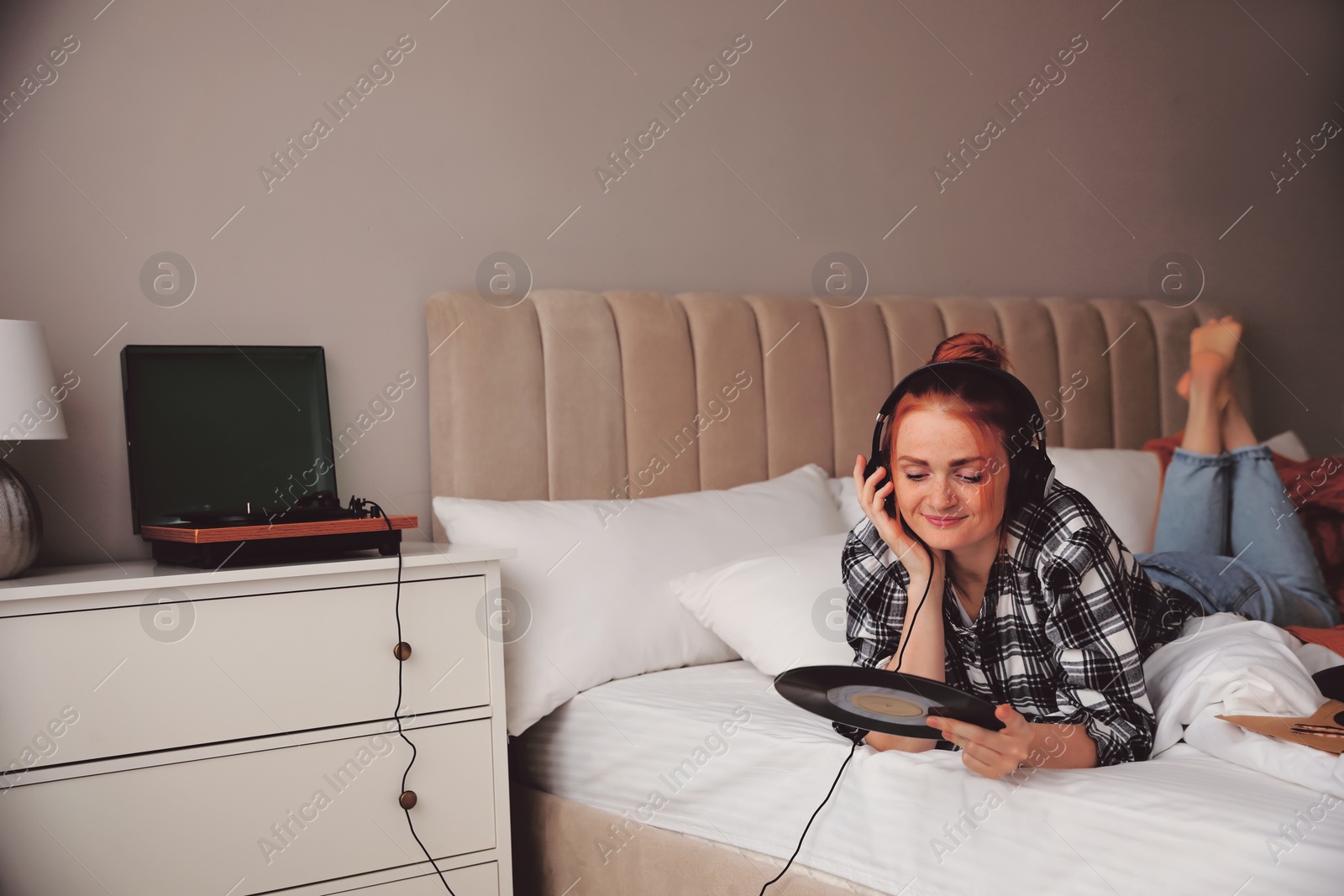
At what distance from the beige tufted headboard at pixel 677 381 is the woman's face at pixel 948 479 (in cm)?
98

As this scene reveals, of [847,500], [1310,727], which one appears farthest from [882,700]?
[847,500]

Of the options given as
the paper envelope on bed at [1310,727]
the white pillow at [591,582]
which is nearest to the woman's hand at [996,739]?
the paper envelope on bed at [1310,727]

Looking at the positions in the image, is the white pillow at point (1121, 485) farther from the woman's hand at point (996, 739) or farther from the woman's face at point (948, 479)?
the woman's hand at point (996, 739)

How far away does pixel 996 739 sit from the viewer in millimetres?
1159

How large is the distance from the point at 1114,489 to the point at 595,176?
1.39 metres

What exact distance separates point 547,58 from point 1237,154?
2528 millimetres

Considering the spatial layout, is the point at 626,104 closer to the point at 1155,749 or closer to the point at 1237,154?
the point at 1155,749

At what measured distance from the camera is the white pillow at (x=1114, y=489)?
7.48ft

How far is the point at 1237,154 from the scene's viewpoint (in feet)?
11.5

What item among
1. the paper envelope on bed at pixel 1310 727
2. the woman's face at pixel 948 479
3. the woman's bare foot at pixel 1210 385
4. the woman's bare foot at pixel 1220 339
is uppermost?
the woman's bare foot at pixel 1220 339

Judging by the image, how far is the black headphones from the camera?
1297 millimetres

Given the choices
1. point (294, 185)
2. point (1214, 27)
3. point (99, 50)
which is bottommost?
point (294, 185)

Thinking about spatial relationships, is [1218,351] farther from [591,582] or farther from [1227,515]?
[591,582]

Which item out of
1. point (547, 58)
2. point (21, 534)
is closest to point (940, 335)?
point (547, 58)
